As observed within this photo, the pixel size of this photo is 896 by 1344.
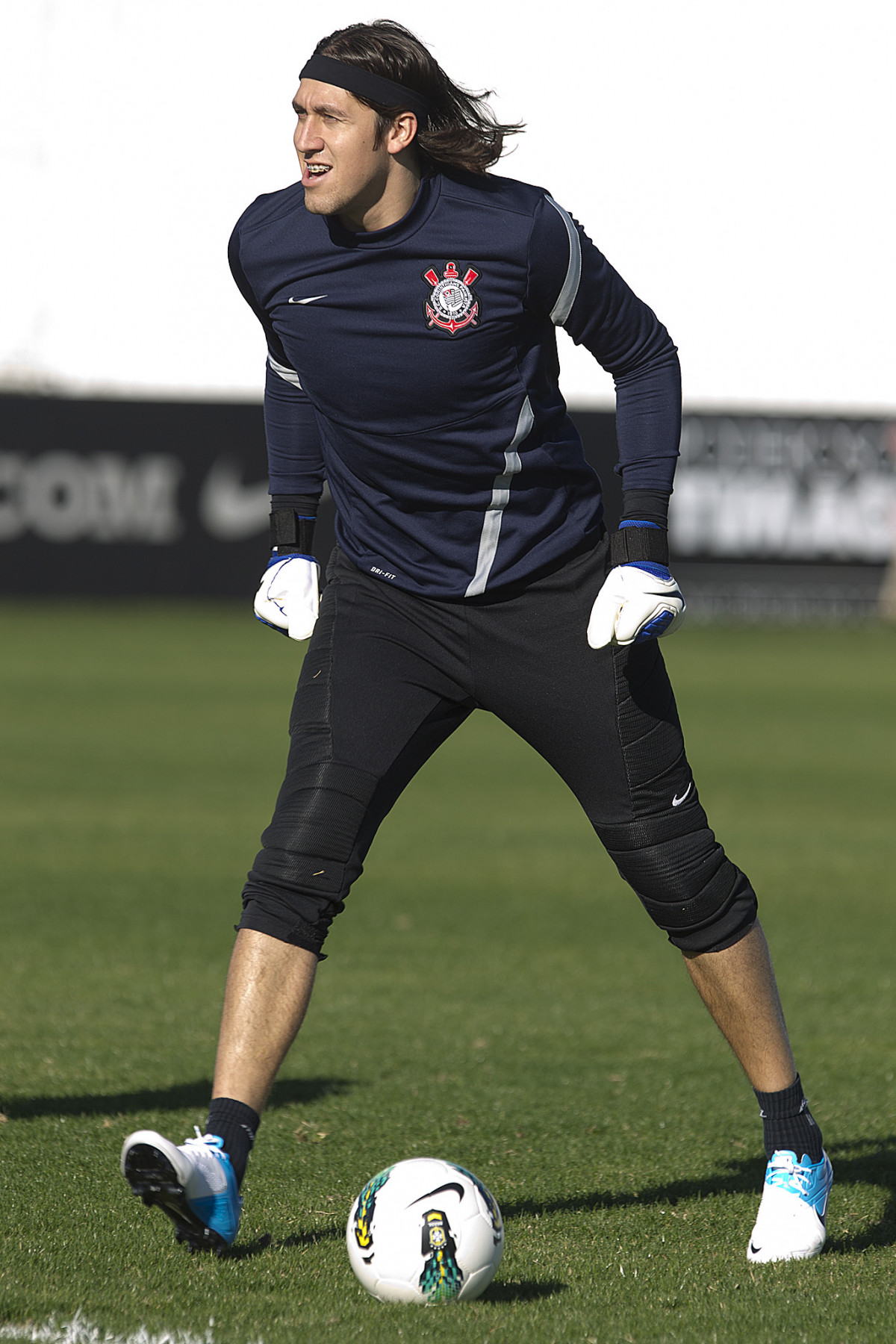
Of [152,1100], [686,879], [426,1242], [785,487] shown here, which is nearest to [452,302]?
[686,879]

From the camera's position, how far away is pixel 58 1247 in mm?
3420

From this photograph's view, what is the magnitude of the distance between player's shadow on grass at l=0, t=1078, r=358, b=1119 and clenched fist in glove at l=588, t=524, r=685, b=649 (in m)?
1.90

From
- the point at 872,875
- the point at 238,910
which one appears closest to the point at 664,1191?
the point at 238,910

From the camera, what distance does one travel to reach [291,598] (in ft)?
12.7

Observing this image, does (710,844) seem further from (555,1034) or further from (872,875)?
(872,875)

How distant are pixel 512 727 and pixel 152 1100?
185 cm

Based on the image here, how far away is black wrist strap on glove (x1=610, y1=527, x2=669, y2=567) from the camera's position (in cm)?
359

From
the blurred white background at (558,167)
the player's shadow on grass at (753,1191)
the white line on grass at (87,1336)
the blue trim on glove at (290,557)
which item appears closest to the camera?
the white line on grass at (87,1336)

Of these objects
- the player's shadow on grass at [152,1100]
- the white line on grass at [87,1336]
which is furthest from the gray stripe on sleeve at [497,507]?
the player's shadow on grass at [152,1100]

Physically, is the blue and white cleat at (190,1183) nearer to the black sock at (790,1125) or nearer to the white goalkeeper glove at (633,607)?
the black sock at (790,1125)

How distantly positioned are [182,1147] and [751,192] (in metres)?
30.4

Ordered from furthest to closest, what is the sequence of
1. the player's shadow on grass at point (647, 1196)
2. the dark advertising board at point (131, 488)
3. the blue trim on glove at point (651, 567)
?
the dark advertising board at point (131, 488)
the player's shadow on grass at point (647, 1196)
the blue trim on glove at point (651, 567)

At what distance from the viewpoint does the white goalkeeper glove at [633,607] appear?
11.4 ft

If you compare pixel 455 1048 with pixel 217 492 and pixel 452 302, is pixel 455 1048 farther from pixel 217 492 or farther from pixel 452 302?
pixel 217 492
